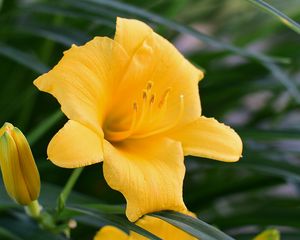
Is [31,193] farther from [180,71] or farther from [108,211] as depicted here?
[180,71]

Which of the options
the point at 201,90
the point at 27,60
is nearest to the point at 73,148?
the point at 27,60

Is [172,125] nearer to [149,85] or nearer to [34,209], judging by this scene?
[149,85]

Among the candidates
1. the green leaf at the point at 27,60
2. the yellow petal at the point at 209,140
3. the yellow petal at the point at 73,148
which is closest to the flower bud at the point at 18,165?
the yellow petal at the point at 73,148

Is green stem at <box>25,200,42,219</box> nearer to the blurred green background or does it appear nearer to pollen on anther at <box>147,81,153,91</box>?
the blurred green background

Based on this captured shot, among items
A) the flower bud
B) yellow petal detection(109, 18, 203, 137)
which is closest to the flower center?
yellow petal detection(109, 18, 203, 137)

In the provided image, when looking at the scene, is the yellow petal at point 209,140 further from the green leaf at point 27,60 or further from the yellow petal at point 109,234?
the green leaf at point 27,60

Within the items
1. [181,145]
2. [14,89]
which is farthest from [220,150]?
[14,89]
